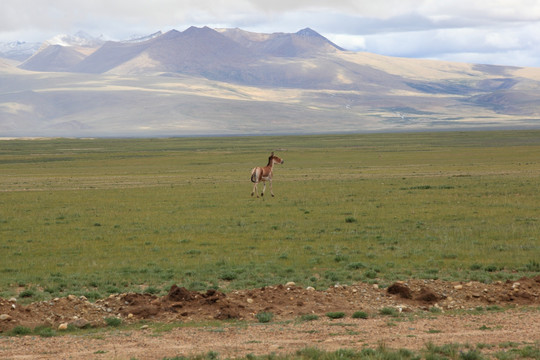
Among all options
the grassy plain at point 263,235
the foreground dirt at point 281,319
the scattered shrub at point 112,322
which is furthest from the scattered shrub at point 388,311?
the scattered shrub at point 112,322

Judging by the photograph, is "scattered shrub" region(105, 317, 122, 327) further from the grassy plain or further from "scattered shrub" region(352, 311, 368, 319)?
"scattered shrub" region(352, 311, 368, 319)

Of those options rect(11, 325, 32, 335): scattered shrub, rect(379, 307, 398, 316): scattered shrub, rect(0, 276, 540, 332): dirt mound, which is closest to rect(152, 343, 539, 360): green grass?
rect(379, 307, 398, 316): scattered shrub

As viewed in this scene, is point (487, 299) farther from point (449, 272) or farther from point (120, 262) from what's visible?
point (120, 262)

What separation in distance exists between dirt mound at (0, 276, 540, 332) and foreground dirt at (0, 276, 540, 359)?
0.07 feet

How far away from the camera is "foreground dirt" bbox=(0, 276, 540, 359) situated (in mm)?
10281

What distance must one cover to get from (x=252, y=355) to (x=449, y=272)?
837 centimetres

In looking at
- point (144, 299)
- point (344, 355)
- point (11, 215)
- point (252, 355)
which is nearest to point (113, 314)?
point (144, 299)

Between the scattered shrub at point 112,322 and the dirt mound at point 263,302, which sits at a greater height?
the dirt mound at point 263,302

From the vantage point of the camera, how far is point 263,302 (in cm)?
1325

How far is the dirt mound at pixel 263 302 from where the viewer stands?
1245 centimetres

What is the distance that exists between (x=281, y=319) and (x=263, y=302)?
3.00ft

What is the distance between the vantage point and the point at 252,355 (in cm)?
948

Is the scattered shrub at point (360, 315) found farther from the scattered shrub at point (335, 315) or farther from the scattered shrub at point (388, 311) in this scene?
the scattered shrub at point (388, 311)

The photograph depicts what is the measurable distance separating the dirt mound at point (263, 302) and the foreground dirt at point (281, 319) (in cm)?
2
